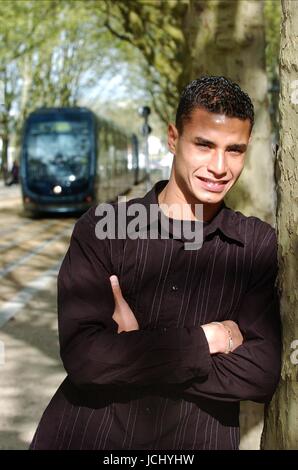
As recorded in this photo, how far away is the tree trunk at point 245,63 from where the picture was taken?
4.44m

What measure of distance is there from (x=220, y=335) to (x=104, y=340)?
0.28 metres

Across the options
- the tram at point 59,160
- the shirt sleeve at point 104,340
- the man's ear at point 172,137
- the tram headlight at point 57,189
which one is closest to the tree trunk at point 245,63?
the man's ear at point 172,137

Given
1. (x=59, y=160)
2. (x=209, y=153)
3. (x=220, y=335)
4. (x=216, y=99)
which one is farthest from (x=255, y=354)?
(x=59, y=160)

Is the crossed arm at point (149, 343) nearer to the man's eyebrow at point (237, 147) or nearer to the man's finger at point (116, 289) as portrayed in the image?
the man's finger at point (116, 289)

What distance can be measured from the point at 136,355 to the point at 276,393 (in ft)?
1.45

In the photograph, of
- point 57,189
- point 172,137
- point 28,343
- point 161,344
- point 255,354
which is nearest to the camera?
point 161,344

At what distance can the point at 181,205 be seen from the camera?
219 cm

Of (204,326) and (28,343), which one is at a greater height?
(204,326)

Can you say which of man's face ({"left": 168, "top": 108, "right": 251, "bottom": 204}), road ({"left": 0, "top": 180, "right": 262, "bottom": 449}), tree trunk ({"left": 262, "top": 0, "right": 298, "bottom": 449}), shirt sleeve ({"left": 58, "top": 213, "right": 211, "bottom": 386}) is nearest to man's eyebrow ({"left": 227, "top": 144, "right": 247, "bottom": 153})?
man's face ({"left": 168, "top": 108, "right": 251, "bottom": 204})

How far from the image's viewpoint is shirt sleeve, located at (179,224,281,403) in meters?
2.08

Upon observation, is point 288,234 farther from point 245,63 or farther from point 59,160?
point 59,160

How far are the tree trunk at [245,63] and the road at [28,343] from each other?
42.2 inches
